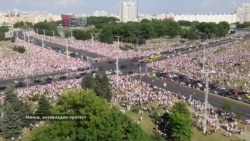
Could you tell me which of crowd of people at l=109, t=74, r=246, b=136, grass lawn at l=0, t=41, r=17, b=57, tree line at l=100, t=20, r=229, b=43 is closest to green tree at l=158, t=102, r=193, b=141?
crowd of people at l=109, t=74, r=246, b=136

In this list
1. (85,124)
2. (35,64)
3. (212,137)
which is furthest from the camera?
(35,64)

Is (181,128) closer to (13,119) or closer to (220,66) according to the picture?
(13,119)

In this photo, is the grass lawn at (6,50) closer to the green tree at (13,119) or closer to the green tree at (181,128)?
the green tree at (13,119)

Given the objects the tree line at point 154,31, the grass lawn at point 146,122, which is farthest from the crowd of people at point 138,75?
the tree line at point 154,31

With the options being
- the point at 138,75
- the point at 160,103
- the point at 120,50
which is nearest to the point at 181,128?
the point at 160,103

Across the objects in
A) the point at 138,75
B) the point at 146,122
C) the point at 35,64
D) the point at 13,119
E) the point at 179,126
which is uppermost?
the point at 35,64

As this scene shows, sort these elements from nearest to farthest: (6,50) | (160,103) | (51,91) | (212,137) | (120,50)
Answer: (212,137) → (160,103) → (51,91) → (6,50) → (120,50)

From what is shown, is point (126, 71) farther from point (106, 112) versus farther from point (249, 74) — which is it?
point (106, 112)

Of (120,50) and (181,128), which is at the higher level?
(120,50)
